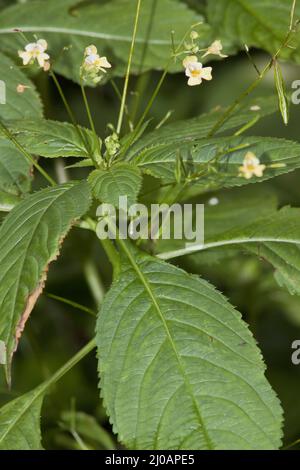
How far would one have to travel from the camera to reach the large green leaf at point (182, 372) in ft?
4.21

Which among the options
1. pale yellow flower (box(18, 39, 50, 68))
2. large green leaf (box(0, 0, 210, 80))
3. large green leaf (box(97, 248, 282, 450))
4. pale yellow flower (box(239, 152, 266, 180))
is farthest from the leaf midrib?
large green leaf (box(0, 0, 210, 80))

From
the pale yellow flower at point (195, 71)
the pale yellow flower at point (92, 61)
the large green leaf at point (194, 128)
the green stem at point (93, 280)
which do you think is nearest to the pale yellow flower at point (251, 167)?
the large green leaf at point (194, 128)

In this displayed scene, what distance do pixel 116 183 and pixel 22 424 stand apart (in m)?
0.52

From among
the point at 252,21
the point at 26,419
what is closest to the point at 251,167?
the point at 26,419

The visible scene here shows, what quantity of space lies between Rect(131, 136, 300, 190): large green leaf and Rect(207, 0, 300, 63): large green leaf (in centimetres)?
54

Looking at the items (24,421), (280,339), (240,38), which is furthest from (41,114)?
(280,339)

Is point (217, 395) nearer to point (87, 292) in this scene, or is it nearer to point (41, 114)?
point (41, 114)

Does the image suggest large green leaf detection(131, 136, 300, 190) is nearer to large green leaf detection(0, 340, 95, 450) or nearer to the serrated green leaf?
the serrated green leaf

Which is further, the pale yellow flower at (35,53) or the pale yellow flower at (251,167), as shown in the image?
the pale yellow flower at (35,53)

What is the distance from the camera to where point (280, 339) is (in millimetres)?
2672

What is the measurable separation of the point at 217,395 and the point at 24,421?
0.44 metres

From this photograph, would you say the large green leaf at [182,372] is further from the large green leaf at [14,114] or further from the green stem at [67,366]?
the large green leaf at [14,114]

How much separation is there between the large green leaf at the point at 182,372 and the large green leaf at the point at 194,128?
28cm

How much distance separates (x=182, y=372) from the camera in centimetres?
131
